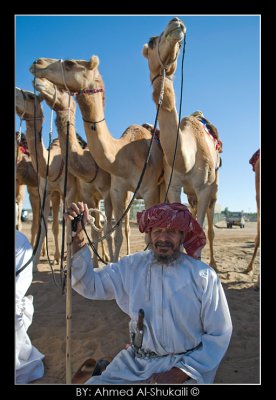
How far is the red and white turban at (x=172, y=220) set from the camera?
240 centimetres

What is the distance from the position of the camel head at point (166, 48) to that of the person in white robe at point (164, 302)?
2.33 metres

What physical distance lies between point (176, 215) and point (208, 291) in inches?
18.9

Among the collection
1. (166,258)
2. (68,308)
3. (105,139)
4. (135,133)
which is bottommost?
(68,308)

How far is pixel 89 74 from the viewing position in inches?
204

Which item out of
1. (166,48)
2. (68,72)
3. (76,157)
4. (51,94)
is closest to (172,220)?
(166,48)

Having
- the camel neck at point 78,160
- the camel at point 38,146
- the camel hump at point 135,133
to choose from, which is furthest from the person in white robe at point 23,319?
the camel hump at point 135,133

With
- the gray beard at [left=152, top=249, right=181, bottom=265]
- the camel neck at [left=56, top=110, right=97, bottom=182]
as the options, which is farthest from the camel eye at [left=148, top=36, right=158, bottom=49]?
the gray beard at [left=152, top=249, right=181, bottom=265]

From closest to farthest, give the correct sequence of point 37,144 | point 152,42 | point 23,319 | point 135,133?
point 23,319 → point 152,42 → point 37,144 → point 135,133

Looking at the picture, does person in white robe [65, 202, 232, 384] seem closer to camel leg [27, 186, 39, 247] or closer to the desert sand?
the desert sand

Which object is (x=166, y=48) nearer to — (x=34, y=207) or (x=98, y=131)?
(x=98, y=131)

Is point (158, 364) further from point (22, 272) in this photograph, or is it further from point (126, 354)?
point (22, 272)

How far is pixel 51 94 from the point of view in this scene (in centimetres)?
540

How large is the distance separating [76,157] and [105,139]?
2.83ft
